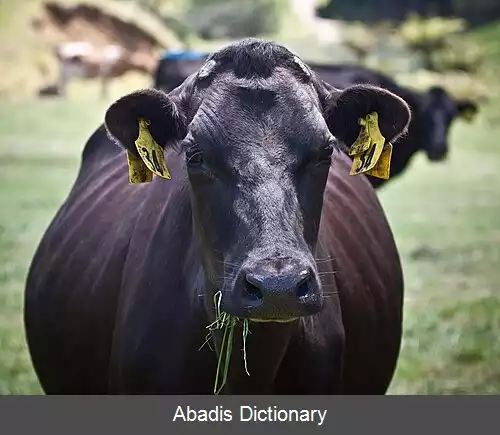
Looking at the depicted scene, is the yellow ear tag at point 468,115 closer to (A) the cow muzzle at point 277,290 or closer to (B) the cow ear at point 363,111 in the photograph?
(B) the cow ear at point 363,111

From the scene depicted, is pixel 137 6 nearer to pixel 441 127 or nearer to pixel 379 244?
pixel 441 127

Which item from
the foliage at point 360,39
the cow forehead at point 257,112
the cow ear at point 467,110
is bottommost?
the cow forehead at point 257,112

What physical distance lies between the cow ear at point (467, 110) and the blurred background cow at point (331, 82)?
10 millimetres

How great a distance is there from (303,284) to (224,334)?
0.37 meters

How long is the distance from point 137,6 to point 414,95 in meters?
2.00

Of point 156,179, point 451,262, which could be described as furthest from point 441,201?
point 156,179

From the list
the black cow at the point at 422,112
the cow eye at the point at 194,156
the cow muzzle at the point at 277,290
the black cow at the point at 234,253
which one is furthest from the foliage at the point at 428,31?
the cow muzzle at the point at 277,290

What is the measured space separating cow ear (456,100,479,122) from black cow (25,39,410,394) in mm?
4933

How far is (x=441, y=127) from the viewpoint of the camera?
7781 millimetres

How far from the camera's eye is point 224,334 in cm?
229

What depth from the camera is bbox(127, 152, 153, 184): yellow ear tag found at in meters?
2.38

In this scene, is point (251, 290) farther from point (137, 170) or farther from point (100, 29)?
point (100, 29)

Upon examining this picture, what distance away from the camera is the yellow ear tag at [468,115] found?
795 centimetres

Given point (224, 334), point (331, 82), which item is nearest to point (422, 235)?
point (331, 82)
